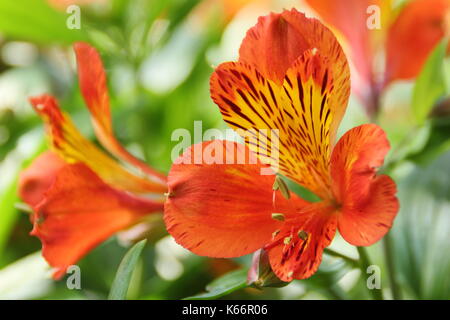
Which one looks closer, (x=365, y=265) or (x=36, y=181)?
(x=365, y=265)

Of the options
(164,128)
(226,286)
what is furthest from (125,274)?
(164,128)

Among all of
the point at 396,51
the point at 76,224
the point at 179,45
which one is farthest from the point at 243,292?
the point at 179,45

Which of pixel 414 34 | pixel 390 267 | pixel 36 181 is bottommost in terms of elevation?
pixel 390 267

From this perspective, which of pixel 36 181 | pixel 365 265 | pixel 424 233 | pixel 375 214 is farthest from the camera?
pixel 424 233

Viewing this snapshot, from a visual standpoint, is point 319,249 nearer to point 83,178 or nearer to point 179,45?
point 83,178

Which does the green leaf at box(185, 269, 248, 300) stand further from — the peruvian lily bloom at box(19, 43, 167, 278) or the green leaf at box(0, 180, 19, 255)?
the green leaf at box(0, 180, 19, 255)

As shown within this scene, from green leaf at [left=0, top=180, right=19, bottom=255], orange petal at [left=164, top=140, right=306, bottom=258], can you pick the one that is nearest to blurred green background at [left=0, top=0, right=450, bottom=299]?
green leaf at [left=0, top=180, right=19, bottom=255]

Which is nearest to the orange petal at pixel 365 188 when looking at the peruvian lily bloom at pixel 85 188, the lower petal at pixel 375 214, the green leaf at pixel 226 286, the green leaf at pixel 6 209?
the lower petal at pixel 375 214

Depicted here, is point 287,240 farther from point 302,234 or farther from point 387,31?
point 387,31
